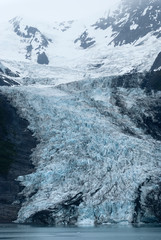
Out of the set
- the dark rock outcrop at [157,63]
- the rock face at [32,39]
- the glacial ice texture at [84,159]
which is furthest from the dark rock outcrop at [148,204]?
the rock face at [32,39]

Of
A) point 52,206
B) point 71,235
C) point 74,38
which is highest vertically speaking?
point 74,38

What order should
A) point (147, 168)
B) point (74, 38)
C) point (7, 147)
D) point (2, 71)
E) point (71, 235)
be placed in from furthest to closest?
point (74, 38), point (2, 71), point (7, 147), point (147, 168), point (71, 235)

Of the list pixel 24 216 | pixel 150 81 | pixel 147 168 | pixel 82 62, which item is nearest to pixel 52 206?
pixel 24 216

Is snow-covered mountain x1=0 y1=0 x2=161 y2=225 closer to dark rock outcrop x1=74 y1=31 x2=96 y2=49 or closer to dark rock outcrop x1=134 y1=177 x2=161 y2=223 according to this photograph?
dark rock outcrop x1=134 y1=177 x2=161 y2=223

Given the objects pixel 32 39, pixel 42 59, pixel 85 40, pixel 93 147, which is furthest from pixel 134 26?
pixel 93 147

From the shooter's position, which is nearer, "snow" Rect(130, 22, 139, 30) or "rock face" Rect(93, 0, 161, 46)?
"rock face" Rect(93, 0, 161, 46)

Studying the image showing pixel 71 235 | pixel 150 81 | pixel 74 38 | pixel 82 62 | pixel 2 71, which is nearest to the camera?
pixel 71 235

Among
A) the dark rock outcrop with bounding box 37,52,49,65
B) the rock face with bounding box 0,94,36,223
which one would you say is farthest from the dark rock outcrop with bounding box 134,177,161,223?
the dark rock outcrop with bounding box 37,52,49,65

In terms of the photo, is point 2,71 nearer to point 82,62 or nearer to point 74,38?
point 82,62
